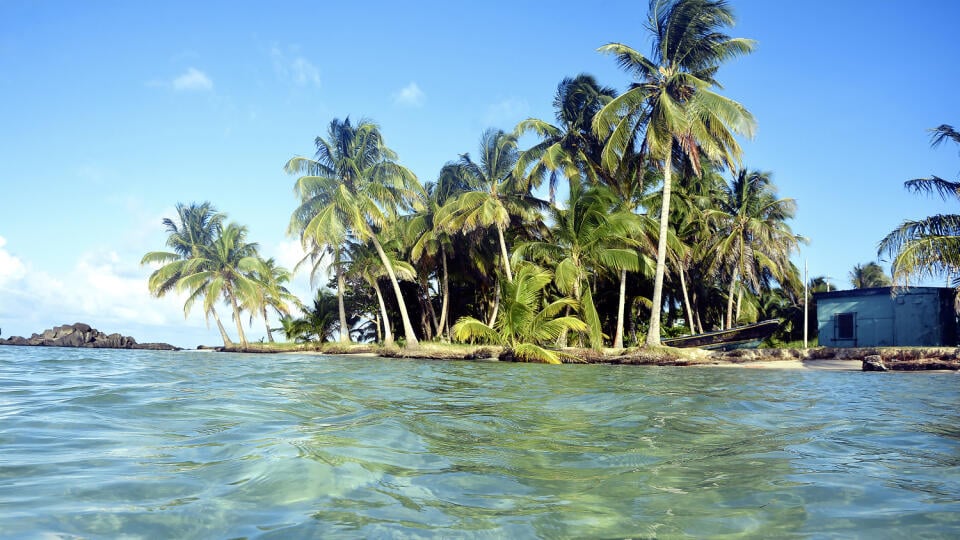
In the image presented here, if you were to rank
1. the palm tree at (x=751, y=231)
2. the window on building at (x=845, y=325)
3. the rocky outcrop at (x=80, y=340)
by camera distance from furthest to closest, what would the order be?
the rocky outcrop at (x=80, y=340)
the palm tree at (x=751, y=231)
the window on building at (x=845, y=325)

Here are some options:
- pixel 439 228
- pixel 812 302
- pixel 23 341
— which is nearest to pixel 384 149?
pixel 439 228

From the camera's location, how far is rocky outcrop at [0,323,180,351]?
36.1 m

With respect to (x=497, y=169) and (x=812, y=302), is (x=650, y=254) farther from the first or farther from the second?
(x=812, y=302)

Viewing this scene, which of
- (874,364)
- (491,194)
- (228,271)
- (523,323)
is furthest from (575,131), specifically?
(228,271)

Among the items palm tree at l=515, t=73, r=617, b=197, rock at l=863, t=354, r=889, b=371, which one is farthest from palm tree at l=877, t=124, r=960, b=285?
palm tree at l=515, t=73, r=617, b=197

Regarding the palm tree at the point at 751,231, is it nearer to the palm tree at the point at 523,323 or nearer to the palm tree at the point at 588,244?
the palm tree at the point at 588,244

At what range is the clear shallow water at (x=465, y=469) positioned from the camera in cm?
225

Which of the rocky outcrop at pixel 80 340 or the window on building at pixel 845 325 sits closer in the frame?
the window on building at pixel 845 325

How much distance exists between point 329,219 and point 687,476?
73.0 ft

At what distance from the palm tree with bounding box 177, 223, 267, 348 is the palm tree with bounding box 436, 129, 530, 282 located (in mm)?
13192

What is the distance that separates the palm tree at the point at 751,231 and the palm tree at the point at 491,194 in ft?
28.7

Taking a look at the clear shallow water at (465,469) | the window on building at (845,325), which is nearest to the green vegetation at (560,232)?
the window on building at (845,325)

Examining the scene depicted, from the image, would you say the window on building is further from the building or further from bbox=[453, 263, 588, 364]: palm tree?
bbox=[453, 263, 588, 364]: palm tree

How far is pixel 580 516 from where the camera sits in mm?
2369
